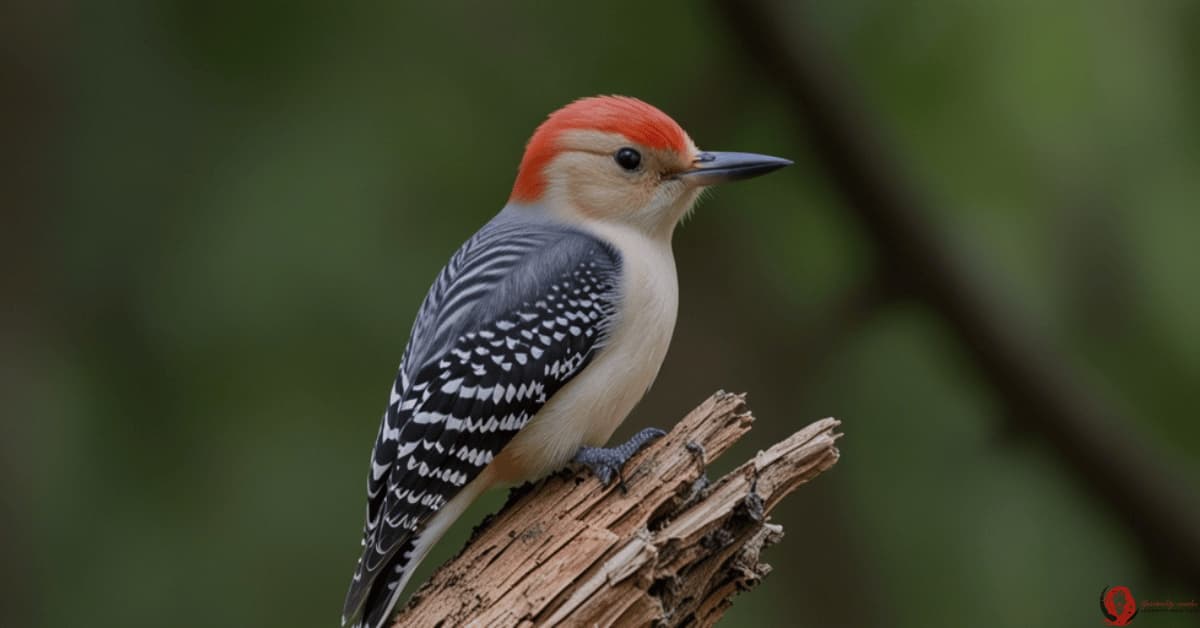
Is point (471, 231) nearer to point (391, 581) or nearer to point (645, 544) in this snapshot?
point (391, 581)

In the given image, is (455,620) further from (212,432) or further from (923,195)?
(923,195)

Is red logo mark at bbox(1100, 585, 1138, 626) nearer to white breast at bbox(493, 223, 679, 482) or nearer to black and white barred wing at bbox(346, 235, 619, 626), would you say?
white breast at bbox(493, 223, 679, 482)

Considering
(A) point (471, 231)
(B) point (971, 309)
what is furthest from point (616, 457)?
(B) point (971, 309)

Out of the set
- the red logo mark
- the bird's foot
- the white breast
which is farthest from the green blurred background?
the bird's foot

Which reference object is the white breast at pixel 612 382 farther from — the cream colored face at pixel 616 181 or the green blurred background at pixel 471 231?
the green blurred background at pixel 471 231

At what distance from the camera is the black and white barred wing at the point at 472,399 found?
470 cm

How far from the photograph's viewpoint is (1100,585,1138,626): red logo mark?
22.9 feet

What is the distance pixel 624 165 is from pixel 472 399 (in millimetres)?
1279

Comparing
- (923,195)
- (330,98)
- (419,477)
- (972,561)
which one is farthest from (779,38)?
(419,477)

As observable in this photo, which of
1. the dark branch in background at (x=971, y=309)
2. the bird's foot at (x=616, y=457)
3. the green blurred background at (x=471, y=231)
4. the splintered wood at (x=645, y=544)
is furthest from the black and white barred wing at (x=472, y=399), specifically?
the dark branch in background at (x=971, y=309)

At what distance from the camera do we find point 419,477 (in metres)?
4.72

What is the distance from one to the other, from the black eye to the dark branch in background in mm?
1993

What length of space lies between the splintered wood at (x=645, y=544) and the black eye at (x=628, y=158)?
128 centimetres

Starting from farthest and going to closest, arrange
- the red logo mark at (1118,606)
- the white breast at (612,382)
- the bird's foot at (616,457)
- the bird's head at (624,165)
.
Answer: the red logo mark at (1118,606) < the bird's head at (624,165) < the white breast at (612,382) < the bird's foot at (616,457)
